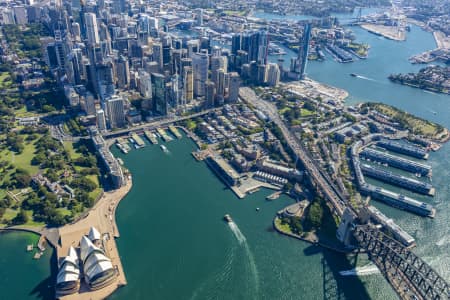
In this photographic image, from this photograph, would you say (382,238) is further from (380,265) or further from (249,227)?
(249,227)

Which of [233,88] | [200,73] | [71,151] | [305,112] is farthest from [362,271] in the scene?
[200,73]

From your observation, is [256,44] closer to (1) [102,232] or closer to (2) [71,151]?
(2) [71,151]

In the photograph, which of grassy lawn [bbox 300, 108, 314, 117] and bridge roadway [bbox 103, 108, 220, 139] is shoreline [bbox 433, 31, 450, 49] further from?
bridge roadway [bbox 103, 108, 220, 139]

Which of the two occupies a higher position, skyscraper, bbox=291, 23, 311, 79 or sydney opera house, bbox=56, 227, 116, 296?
skyscraper, bbox=291, 23, 311, 79

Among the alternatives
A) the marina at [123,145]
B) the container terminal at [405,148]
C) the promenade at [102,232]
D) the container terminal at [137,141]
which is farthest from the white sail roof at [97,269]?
the container terminal at [405,148]

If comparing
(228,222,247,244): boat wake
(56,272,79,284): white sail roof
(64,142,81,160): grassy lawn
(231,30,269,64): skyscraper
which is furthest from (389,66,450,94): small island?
(56,272,79,284): white sail roof

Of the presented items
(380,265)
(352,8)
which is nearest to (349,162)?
(380,265)
